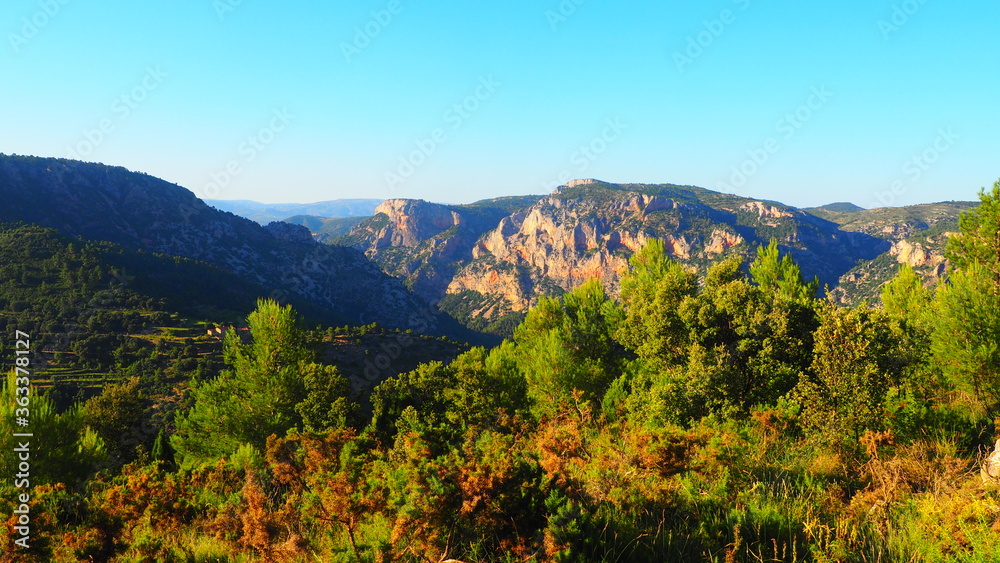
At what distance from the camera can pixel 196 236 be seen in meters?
152

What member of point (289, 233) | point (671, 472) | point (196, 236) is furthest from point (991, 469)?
point (289, 233)

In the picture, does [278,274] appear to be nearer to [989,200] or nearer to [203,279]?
[203,279]

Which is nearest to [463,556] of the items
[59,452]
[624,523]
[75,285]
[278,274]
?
[624,523]

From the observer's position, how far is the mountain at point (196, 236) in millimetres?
137875

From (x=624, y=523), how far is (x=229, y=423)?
32.8 metres

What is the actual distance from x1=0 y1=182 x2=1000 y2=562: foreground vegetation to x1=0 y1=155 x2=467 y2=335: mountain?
12303cm

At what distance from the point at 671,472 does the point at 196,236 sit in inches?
6976

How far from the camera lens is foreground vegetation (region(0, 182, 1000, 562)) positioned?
5969 millimetres

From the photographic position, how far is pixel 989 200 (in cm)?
2800

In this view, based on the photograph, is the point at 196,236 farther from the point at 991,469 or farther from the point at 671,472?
the point at 991,469

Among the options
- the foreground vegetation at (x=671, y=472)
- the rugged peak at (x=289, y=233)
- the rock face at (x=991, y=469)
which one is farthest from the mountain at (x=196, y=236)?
the rock face at (x=991, y=469)

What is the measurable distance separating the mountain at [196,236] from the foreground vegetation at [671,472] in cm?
12303

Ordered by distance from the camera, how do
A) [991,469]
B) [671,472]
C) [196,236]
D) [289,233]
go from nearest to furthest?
1. [991,469]
2. [671,472]
3. [196,236]
4. [289,233]

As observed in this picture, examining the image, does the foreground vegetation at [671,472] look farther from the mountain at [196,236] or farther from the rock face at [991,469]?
the mountain at [196,236]
